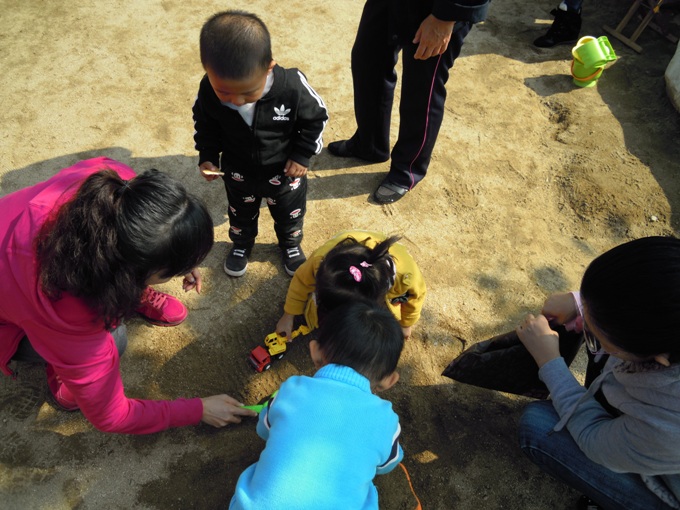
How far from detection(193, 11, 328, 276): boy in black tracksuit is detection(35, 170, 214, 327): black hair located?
1.85ft

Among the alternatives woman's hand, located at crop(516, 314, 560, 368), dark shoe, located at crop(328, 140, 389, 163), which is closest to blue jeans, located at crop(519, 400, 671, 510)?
woman's hand, located at crop(516, 314, 560, 368)

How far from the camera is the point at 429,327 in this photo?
246 centimetres

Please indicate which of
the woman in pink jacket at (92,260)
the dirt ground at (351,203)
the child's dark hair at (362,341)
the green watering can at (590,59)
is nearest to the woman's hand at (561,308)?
the dirt ground at (351,203)

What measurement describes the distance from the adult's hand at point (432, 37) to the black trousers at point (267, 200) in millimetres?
789

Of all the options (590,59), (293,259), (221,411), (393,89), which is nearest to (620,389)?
(221,411)

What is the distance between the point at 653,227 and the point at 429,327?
1.56 metres

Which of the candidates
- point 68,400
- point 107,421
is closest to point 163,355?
point 68,400

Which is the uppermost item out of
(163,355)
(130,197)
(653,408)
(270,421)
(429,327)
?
(130,197)

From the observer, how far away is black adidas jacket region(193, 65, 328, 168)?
1952 mm

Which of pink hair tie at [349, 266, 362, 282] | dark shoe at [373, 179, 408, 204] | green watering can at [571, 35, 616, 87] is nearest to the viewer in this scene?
pink hair tie at [349, 266, 362, 282]

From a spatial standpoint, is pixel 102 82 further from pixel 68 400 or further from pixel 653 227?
pixel 653 227

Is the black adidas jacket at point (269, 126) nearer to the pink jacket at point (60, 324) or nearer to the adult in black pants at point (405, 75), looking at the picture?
the pink jacket at point (60, 324)

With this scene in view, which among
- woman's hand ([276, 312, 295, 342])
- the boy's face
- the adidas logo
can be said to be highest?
the boy's face

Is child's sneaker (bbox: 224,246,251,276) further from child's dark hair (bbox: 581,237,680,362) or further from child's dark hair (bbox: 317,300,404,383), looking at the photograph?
child's dark hair (bbox: 581,237,680,362)
